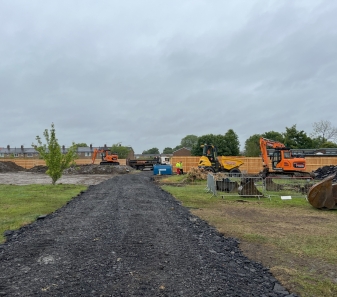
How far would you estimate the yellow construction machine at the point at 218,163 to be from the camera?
30.0 metres

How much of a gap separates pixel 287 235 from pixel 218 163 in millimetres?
22042

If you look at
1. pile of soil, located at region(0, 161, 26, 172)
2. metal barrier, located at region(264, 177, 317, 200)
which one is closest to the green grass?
metal barrier, located at region(264, 177, 317, 200)

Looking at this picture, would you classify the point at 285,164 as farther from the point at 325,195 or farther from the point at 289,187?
the point at 325,195

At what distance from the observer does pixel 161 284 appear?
472 centimetres

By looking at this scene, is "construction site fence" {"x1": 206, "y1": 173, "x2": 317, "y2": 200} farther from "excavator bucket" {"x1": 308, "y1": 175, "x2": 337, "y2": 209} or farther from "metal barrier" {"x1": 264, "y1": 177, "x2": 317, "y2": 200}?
"excavator bucket" {"x1": 308, "y1": 175, "x2": 337, "y2": 209}

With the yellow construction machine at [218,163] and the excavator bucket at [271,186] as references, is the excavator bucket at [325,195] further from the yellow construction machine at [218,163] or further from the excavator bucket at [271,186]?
the yellow construction machine at [218,163]

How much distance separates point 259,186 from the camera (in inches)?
755

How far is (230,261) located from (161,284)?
6.13ft

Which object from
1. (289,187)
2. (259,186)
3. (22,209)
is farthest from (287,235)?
(289,187)

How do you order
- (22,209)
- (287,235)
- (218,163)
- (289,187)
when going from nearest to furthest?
(287,235) < (22,209) < (289,187) < (218,163)

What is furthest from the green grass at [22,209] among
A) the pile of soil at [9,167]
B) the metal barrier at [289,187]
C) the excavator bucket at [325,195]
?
the pile of soil at [9,167]

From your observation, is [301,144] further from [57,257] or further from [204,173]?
[57,257]

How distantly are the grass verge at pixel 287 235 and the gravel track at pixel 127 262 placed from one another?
1.25 feet

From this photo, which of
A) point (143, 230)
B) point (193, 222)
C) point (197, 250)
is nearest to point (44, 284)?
point (197, 250)
